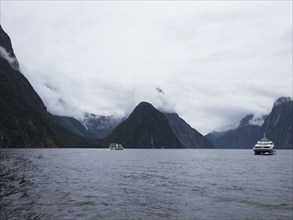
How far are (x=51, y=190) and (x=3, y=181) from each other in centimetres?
1282

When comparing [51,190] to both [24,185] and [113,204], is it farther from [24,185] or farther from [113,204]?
[113,204]

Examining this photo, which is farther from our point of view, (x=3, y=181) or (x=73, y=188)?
(x=3, y=181)

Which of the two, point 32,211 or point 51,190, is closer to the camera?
point 32,211

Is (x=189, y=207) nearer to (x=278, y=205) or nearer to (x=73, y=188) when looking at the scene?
(x=278, y=205)

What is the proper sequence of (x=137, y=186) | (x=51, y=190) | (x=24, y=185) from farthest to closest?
(x=137, y=186) < (x=24, y=185) < (x=51, y=190)

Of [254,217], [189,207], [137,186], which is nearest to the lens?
[254,217]

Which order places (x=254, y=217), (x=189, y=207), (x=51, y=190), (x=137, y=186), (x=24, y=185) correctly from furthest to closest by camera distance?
(x=137, y=186) < (x=24, y=185) < (x=51, y=190) < (x=189, y=207) < (x=254, y=217)

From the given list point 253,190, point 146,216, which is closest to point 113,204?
point 146,216

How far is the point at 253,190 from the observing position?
193 ft

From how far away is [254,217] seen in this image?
38.1 metres

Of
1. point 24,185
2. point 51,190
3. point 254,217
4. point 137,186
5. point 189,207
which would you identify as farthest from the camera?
point 137,186

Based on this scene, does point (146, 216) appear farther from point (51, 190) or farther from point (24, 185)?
point (24, 185)

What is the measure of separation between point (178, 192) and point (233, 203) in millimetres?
11986

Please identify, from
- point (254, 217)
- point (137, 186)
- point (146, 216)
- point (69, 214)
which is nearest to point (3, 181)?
point (137, 186)
